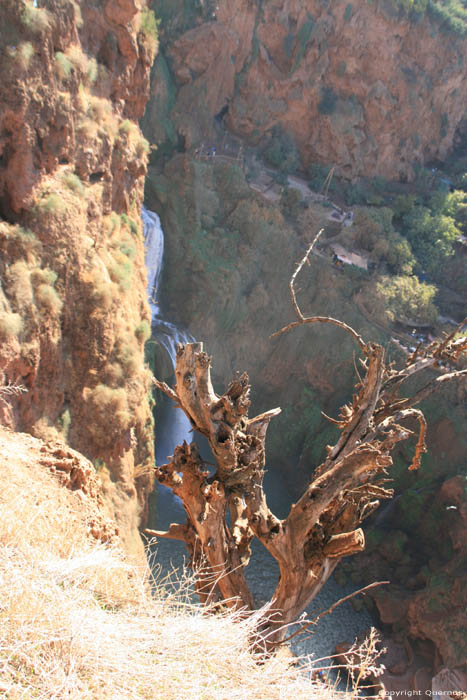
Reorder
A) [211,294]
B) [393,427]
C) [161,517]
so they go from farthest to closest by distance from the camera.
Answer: [211,294]
[161,517]
[393,427]

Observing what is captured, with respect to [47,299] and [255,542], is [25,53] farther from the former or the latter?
[255,542]

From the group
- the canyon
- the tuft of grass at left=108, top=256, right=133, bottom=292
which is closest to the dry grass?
the canyon

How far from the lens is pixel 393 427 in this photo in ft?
17.2

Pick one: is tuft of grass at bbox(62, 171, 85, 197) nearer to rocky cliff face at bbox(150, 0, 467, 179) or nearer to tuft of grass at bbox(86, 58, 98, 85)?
tuft of grass at bbox(86, 58, 98, 85)

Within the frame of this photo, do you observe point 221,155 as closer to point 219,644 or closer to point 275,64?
point 275,64

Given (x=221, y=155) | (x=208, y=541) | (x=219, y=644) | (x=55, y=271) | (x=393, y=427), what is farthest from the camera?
(x=221, y=155)

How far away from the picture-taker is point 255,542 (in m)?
19.0

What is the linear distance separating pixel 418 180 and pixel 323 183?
748 centimetres

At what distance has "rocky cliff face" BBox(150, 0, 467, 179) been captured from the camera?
27.5 meters

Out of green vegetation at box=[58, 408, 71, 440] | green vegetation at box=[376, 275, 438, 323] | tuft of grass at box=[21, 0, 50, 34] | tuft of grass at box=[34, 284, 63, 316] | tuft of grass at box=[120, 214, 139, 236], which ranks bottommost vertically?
green vegetation at box=[58, 408, 71, 440]

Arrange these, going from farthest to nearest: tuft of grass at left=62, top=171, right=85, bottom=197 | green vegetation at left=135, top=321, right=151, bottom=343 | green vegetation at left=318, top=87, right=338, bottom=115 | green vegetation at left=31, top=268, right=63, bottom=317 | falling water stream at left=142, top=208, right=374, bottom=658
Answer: green vegetation at left=318, top=87, right=338, bottom=115
falling water stream at left=142, top=208, right=374, bottom=658
green vegetation at left=135, top=321, right=151, bottom=343
tuft of grass at left=62, top=171, right=85, bottom=197
green vegetation at left=31, top=268, right=63, bottom=317

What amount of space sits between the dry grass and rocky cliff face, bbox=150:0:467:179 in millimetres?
26647

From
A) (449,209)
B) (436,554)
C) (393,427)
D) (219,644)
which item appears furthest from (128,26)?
(449,209)

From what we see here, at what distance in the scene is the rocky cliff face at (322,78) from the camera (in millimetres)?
27544
